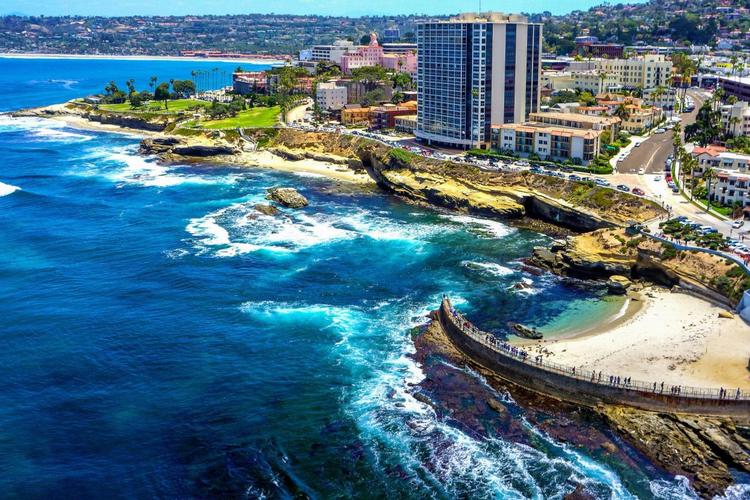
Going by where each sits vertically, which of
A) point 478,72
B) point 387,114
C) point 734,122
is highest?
point 478,72

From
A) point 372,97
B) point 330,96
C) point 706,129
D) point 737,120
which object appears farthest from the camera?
point 372,97

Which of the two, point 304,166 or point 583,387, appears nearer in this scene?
point 583,387

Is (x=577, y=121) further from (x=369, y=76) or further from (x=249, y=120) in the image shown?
(x=369, y=76)

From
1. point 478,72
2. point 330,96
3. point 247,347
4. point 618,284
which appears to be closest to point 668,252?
point 618,284

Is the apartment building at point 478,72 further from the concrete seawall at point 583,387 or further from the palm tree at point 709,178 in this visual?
the concrete seawall at point 583,387

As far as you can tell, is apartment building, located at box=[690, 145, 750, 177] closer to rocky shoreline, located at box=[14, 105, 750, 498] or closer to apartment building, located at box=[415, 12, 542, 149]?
rocky shoreline, located at box=[14, 105, 750, 498]
